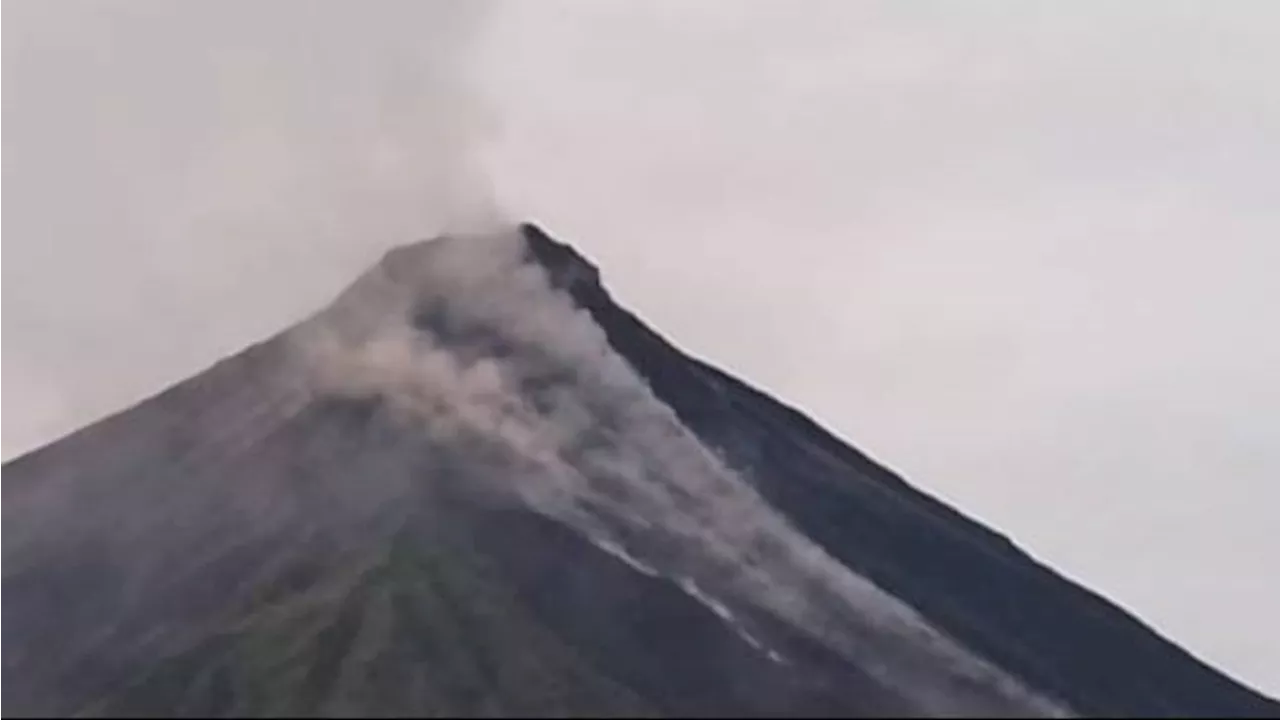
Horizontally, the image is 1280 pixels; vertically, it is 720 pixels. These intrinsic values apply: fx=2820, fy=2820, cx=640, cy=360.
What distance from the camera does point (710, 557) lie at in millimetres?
48031

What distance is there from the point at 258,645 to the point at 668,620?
6.60 m

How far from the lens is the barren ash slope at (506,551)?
4394 cm

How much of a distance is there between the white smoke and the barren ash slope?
0.06 m

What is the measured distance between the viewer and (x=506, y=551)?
157 ft

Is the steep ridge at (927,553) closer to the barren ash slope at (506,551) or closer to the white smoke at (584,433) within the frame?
the barren ash slope at (506,551)

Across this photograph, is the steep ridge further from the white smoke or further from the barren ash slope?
the white smoke

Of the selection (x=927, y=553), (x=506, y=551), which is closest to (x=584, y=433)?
(x=506, y=551)

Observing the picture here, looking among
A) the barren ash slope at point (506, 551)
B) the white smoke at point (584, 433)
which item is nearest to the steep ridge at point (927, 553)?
the barren ash slope at point (506, 551)

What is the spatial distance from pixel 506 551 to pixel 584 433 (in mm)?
4360

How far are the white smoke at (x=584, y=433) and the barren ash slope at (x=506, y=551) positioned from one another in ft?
0.21

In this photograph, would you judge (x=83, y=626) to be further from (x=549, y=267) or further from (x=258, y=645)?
(x=549, y=267)

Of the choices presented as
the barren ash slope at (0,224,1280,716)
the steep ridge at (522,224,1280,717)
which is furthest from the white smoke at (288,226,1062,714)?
the steep ridge at (522,224,1280,717)

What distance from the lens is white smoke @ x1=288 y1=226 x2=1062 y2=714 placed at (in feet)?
152

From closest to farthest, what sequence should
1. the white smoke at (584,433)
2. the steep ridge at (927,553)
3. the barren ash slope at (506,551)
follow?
the barren ash slope at (506,551), the white smoke at (584,433), the steep ridge at (927,553)
